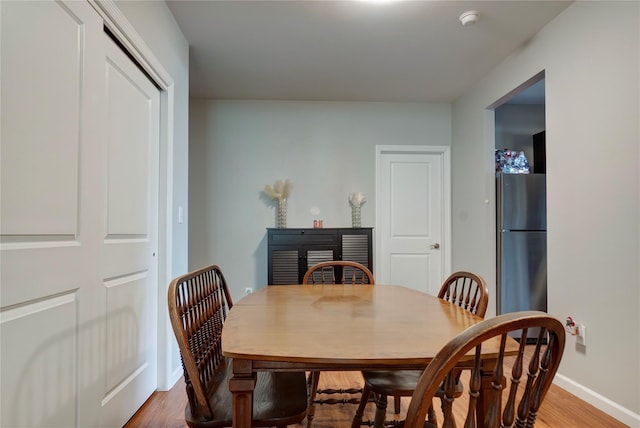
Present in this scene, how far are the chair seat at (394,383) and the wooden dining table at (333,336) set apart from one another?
25cm

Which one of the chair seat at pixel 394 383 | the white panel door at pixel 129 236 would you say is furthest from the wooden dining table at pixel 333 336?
the white panel door at pixel 129 236

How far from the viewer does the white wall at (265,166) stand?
390 centimetres

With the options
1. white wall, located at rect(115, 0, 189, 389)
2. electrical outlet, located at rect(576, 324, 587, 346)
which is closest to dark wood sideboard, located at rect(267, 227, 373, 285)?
white wall, located at rect(115, 0, 189, 389)

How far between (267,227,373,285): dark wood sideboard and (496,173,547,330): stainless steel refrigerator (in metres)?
1.24

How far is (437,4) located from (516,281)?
2.40m

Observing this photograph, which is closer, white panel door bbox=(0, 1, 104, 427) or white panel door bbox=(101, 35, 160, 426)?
white panel door bbox=(0, 1, 104, 427)

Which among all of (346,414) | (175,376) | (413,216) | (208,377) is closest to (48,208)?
(208,377)

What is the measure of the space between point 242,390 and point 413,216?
348 cm

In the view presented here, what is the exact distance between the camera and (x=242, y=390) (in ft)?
3.09

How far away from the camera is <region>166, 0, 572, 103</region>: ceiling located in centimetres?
226

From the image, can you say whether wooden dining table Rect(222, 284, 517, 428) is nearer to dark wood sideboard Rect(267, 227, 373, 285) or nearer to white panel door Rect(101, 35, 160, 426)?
white panel door Rect(101, 35, 160, 426)

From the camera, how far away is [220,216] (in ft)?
12.9

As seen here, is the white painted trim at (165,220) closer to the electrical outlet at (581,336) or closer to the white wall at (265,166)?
the white wall at (265,166)

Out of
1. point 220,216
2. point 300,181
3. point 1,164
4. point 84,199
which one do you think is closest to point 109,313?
point 84,199
